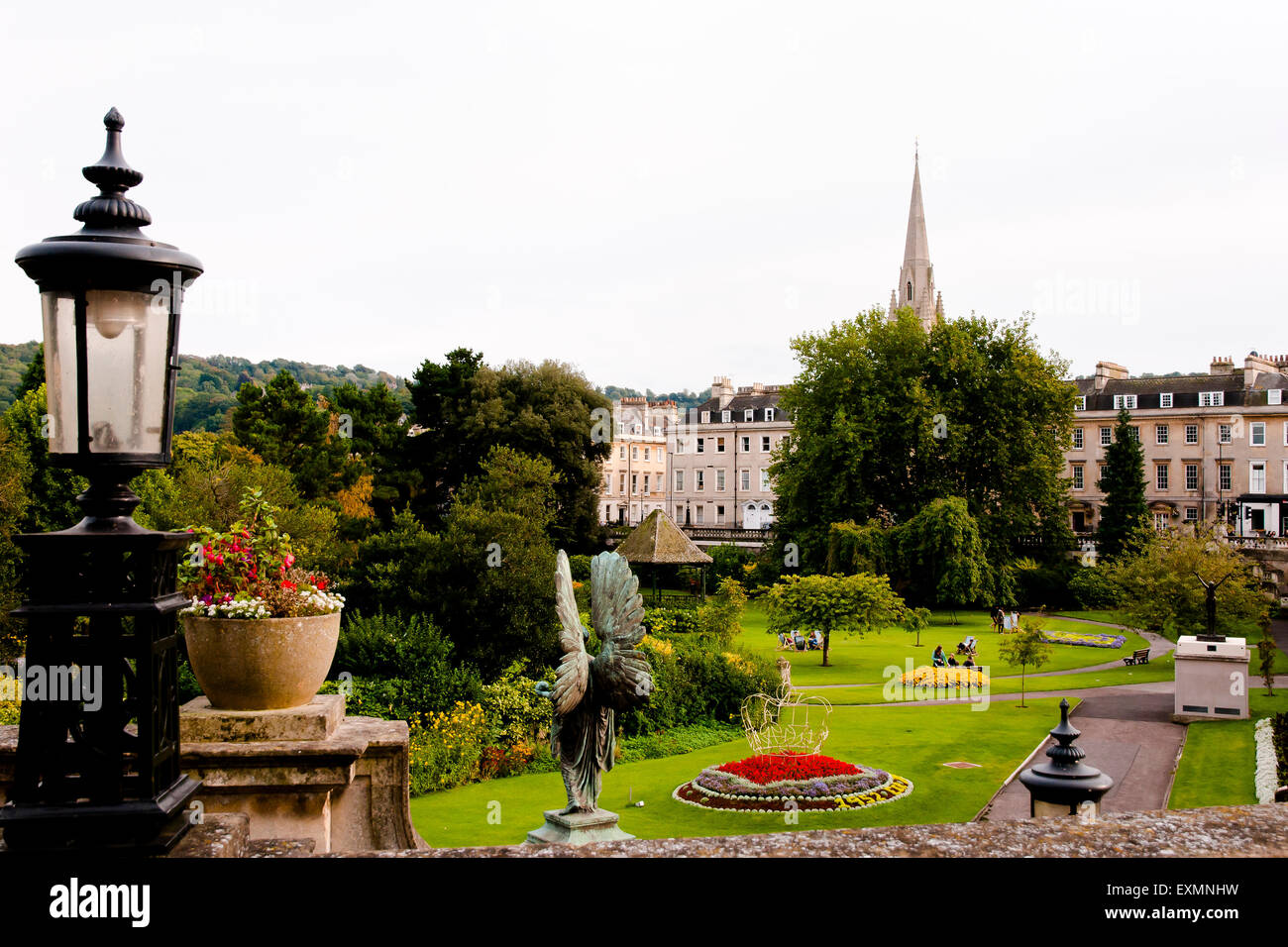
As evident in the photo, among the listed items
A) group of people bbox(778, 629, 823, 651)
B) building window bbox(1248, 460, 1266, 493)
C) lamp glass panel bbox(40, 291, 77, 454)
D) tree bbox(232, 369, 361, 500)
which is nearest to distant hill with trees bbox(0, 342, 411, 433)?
tree bbox(232, 369, 361, 500)

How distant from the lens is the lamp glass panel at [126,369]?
3.99m

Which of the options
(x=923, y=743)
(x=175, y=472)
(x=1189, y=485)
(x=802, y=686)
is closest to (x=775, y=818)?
(x=923, y=743)

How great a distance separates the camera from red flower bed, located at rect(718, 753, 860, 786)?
2036 centimetres

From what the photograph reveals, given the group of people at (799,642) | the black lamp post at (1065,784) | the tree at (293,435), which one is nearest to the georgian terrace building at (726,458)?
the tree at (293,435)

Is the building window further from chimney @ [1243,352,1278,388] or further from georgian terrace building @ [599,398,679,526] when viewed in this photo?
georgian terrace building @ [599,398,679,526]

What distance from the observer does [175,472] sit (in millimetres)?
41000

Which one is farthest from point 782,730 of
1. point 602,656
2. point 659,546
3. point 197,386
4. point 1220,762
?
point 197,386

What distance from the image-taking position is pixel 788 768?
20.8 meters

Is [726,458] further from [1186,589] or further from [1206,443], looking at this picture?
[1186,589]

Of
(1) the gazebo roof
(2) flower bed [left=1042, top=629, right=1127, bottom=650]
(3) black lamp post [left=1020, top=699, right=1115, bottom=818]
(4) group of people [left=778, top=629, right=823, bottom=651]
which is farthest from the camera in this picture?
(2) flower bed [left=1042, top=629, right=1127, bottom=650]

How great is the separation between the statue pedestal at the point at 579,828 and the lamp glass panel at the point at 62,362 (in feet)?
24.5

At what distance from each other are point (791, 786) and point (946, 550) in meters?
32.3

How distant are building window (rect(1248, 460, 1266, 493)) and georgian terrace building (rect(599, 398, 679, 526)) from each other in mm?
47877
